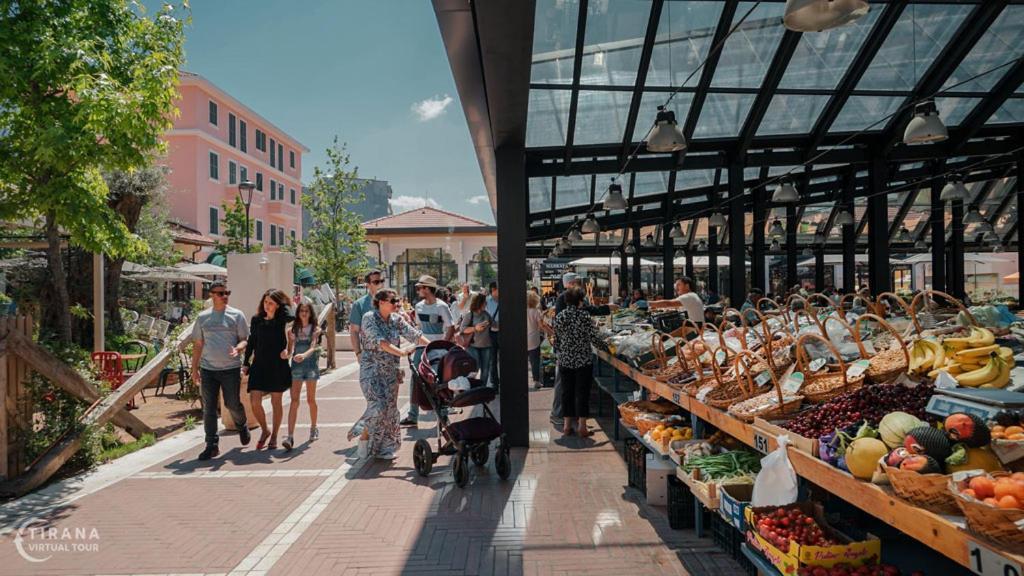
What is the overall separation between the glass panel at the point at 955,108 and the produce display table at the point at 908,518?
862cm

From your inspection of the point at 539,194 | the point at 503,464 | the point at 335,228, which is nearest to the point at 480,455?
the point at 503,464

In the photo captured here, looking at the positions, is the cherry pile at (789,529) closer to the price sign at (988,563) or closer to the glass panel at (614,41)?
the price sign at (988,563)

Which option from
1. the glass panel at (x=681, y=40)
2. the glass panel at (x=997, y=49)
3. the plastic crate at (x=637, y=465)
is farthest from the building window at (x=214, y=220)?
the glass panel at (x=997, y=49)

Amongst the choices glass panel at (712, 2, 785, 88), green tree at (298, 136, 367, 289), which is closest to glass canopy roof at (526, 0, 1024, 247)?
glass panel at (712, 2, 785, 88)

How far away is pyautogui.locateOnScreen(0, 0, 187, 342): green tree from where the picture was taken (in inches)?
239

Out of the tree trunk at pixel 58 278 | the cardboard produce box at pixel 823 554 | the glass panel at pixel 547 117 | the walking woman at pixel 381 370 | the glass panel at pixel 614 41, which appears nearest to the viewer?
the cardboard produce box at pixel 823 554

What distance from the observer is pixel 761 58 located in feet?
28.4

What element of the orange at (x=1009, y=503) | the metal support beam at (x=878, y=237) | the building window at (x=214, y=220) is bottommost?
the orange at (x=1009, y=503)

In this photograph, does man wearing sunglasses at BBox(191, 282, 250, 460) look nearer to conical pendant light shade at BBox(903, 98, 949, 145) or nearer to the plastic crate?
the plastic crate

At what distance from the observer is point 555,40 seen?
7836mm

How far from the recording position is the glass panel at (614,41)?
7574 mm

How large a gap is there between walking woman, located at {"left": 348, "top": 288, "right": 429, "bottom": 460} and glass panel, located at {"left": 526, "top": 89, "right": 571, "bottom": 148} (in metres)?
3.56

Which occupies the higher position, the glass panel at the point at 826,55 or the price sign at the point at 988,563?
the glass panel at the point at 826,55

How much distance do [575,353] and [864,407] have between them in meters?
4.19
